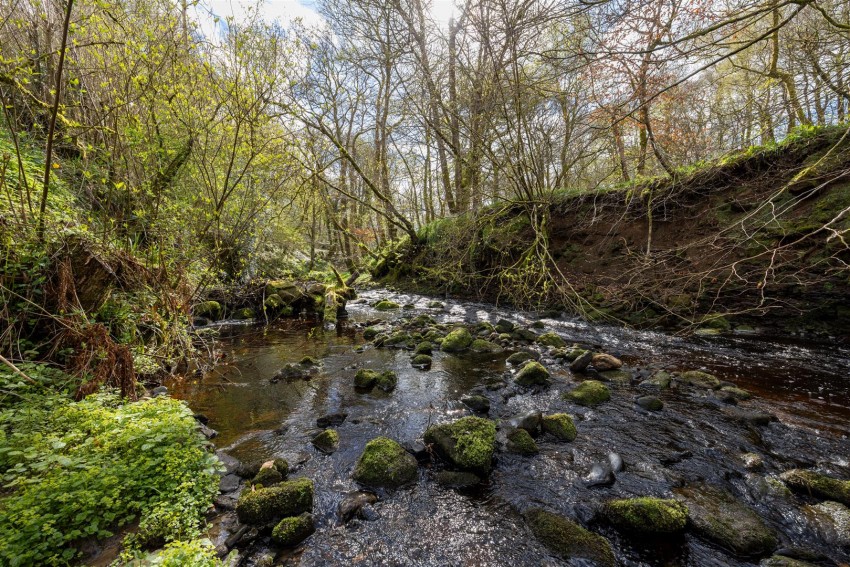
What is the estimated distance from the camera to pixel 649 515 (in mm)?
2443

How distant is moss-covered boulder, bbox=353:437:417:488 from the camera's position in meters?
3.06

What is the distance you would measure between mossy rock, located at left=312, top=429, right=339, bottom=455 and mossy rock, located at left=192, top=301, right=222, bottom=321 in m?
7.23

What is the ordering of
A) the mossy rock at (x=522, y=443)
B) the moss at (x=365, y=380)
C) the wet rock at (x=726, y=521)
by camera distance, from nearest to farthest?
the wet rock at (x=726, y=521), the mossy rock at (x=522, y=443), the moss at (x=365, y=380)

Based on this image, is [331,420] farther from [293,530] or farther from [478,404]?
[478,404]

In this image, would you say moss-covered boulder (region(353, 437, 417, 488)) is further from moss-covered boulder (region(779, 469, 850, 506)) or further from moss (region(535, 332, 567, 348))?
moss (region(535, 332, 567, 348))

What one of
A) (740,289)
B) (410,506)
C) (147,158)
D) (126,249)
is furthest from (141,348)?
(740,289)

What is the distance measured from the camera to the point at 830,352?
523 cm

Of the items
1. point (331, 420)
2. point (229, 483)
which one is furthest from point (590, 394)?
point (229, 483)

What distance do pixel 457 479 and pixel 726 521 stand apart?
1.95m

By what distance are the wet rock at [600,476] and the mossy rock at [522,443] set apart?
51 centimetres

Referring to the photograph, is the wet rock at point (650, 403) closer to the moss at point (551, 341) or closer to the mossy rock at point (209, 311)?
the moss at point (551, 341)

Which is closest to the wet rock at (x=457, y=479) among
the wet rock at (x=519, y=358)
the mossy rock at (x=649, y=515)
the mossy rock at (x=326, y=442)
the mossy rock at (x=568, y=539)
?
the mossy rock at (x=568, y=539)

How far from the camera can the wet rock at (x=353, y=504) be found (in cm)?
270

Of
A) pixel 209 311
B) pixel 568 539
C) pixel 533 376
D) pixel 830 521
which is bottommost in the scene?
pixel 568 539
